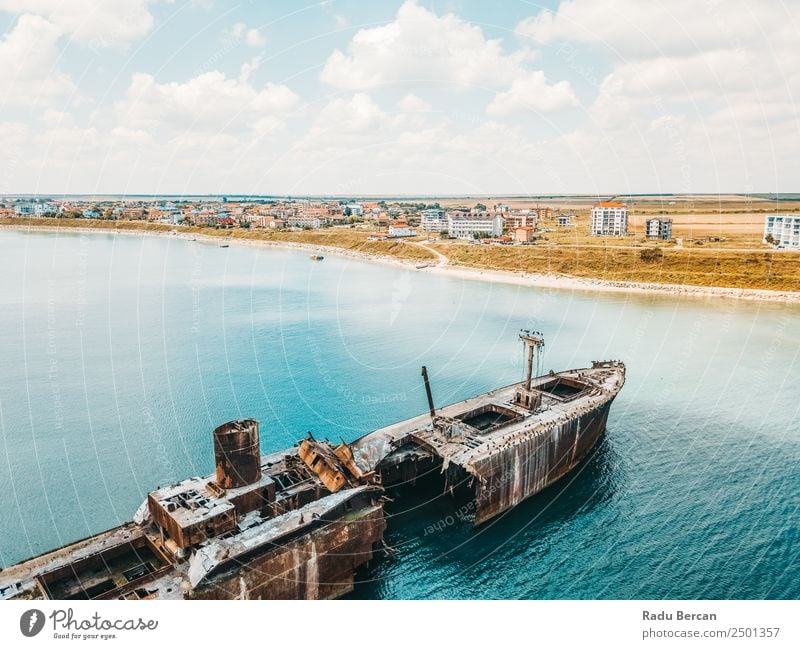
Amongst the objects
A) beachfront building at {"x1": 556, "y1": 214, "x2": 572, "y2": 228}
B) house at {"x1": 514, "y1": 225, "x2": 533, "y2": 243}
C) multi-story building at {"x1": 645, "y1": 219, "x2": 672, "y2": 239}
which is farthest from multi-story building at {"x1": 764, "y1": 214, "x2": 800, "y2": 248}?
beachfront building at {"x1": 556, "y1": 214, "x2": 572, "y2": 228}

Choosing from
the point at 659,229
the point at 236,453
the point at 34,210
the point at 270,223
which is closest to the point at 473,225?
the point at 659,229

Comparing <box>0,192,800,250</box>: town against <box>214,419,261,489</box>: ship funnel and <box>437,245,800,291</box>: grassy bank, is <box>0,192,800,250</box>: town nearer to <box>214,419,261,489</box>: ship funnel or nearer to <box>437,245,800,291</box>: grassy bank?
<box>437,245,800,291</box>: grassy bank

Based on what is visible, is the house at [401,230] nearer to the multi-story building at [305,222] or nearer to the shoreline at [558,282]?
the shoreline at [558,282]

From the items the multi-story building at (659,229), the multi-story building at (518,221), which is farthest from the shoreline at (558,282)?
the multi-story building at (659,229)

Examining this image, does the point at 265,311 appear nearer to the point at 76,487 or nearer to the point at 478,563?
the point at 76,487
